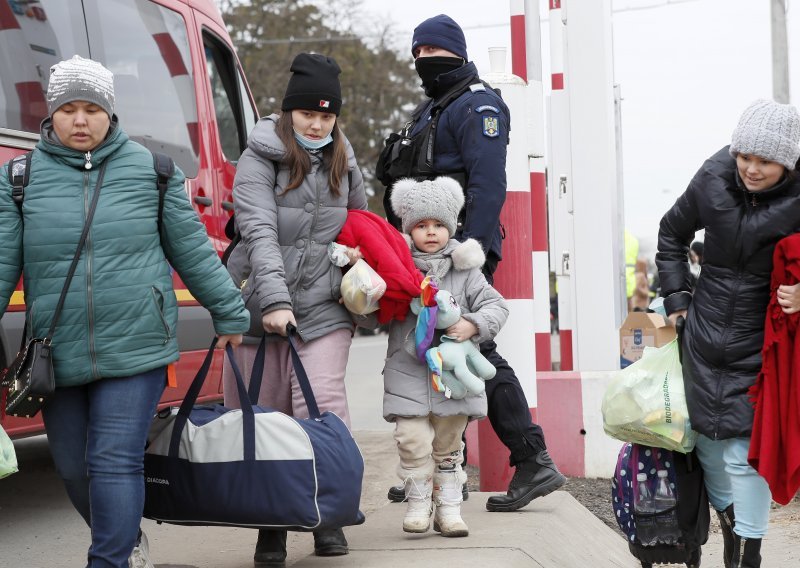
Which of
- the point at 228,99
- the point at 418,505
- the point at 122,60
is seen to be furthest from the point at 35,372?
the point at 228,99

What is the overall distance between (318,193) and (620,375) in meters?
1.26

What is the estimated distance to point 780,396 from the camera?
430cm

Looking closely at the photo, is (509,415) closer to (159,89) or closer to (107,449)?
(107,449)

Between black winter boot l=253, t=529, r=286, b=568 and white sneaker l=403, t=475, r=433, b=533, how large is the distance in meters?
0.42

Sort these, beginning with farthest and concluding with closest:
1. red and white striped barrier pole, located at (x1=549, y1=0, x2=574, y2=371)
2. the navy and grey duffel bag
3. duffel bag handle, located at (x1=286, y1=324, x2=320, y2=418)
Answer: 1. red and white striped barrier pole, located at (x1=549, y1=0, x2=574, y2=371)
2. duffel bag handle, located at (x1=286, y1=324, x2=320, y2=418)
3. the navy and grey duffel bag

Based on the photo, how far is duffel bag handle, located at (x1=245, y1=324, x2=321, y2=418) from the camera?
409 centimetres

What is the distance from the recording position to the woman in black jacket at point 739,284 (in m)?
4.33

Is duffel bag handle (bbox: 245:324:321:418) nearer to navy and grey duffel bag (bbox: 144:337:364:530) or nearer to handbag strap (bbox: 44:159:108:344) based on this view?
navy and grey duffel bag (bbox: 144:337:364:530)

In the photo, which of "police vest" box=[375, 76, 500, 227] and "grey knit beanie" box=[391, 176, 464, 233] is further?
"police vest" box=[375, 76, 500, 227]

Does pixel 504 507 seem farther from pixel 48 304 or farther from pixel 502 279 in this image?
pixel 48 304

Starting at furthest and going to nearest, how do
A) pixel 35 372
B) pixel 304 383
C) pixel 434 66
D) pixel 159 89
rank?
pixel 159 89 < pixel 434 66 < pixel 304 383 < pixel 35 372

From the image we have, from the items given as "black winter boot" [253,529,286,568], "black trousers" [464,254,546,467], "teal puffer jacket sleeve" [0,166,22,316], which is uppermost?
"teal puffer jacket sleeve" [0,166,22,316]

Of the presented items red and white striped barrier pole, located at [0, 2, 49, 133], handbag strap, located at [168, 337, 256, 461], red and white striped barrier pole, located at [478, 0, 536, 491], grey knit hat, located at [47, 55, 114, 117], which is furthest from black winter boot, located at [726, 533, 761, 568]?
red and white striped barrier pole, located at [0, 2, 49, 133]

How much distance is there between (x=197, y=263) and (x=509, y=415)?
60.2 inches
